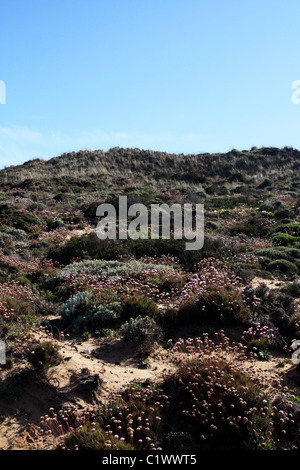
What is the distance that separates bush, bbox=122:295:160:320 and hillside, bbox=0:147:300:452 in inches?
0.8

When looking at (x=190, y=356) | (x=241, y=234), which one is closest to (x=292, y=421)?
(x=190, y=356)

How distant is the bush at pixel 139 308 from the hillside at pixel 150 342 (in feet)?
0.07

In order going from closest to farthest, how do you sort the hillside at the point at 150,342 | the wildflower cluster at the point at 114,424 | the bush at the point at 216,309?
the wildflower cluster at the point at 114,424 < the hillside at the point at 150,342 < the bush at the point at 216,309

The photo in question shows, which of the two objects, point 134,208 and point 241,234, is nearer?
point 241,234

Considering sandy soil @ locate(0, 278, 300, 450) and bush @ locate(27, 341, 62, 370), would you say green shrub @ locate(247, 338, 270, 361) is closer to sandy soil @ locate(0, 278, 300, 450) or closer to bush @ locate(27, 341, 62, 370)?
sandy soil @ locate(0, 278, 300, 450)

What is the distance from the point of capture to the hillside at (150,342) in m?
4.53

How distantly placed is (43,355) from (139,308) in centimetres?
240

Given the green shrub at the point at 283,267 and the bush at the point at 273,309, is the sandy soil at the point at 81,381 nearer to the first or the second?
the bush at the point at 273,309

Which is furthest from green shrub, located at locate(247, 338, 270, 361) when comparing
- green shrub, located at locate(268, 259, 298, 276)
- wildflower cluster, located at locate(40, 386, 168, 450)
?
green shrub, located at locate(268, 259, 298, 276)

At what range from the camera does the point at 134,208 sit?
20.3 m

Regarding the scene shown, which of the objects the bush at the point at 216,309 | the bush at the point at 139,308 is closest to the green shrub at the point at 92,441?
the bush at the point at 139,308

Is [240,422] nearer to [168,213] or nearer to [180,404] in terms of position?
[180,404]

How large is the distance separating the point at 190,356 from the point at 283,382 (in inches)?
55.9
